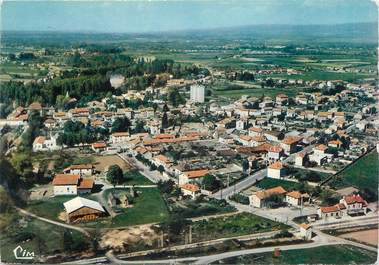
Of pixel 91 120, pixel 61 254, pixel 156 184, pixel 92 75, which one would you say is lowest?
pixel 61 254

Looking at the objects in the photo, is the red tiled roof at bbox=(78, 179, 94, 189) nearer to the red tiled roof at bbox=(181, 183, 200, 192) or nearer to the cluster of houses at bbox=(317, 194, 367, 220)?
the red tiled roof at bbox=(181, 183, 200, 192)

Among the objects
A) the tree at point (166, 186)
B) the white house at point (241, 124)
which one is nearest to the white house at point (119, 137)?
the tree at point (166, 186)

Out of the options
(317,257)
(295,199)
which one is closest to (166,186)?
(295,199)

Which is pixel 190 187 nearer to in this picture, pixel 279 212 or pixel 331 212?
pixel 279 212

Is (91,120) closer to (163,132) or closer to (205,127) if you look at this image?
(163,132)

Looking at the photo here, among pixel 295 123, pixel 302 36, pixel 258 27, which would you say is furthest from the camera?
pixel 295 123

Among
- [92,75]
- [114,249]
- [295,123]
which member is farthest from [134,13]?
[295,123]

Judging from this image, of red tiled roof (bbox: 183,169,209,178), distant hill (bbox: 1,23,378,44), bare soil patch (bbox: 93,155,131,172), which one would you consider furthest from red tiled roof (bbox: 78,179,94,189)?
distant hill (bbox: 1,23,378,44)
